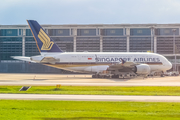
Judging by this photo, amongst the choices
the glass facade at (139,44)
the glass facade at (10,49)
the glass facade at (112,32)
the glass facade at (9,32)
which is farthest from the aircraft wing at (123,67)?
the glass facade at (9,32)

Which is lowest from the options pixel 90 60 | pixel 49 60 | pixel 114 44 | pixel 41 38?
pixel 49 60

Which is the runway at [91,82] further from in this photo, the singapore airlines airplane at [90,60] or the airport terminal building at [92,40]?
the airport terminal building at [92,40]

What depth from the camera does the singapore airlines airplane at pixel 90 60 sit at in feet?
158

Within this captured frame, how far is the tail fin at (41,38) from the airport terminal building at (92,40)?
2567cm

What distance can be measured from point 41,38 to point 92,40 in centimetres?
2928

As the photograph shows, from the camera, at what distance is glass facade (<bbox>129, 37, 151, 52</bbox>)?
249 feet

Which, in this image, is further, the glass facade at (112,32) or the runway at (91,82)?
the glass facade at (112,32)

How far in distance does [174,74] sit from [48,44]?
3114cm

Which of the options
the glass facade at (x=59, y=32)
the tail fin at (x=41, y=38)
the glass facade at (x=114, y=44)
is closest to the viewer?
the tail fin at (x=41, y=38)

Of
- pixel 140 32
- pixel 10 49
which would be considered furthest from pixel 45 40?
pixel 140 32

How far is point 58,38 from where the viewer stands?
77.6m

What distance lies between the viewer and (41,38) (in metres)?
49.5

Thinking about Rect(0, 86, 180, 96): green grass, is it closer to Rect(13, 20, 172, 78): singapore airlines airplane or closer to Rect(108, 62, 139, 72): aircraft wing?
Rect(13, 20, 172, 78): singapore airlines airplane

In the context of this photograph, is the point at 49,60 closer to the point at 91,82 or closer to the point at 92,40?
the point at 91,82
